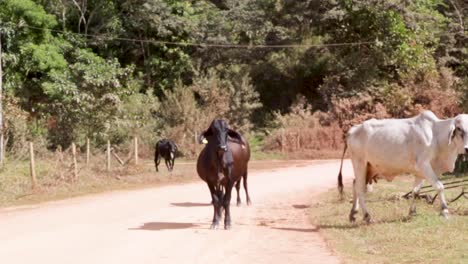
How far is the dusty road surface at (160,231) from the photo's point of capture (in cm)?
945

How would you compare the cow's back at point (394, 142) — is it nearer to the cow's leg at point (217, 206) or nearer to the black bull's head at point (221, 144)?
the black bull's head at point (221, 144)

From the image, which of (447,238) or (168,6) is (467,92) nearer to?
(447,238)

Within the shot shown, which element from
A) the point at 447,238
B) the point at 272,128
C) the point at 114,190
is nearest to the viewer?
the point at 447,238

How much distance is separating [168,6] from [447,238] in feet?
128

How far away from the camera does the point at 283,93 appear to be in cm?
4966

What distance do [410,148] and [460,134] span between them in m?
0.93

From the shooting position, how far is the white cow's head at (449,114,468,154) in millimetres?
12203

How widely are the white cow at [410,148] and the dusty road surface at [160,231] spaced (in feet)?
5.67

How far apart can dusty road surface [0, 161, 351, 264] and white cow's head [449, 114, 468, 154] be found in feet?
10.2

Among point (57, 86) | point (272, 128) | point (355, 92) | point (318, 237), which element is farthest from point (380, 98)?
point (318, 237)

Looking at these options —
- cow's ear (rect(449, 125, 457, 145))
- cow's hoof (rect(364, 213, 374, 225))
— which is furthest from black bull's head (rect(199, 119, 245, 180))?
cow's ear (rect(449, 125, 457, 145))

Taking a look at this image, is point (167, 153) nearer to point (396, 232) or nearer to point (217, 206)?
point (217, 206)

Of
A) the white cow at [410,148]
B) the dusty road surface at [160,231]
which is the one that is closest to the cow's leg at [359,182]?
the white cow at [410,148]

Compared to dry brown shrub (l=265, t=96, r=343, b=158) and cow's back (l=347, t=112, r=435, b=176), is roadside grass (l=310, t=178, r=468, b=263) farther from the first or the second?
dry brown shrub (l=265, t=96, r=343, b=158)
